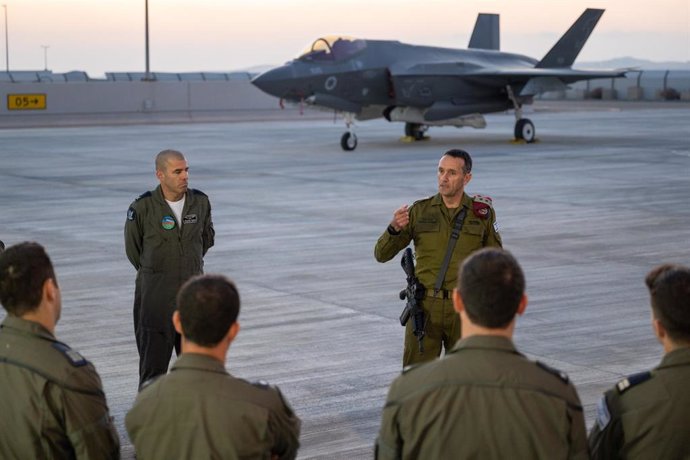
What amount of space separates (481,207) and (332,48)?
24.6 meters

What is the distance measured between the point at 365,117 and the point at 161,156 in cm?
2540

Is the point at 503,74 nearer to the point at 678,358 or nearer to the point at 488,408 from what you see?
the point at 678,358

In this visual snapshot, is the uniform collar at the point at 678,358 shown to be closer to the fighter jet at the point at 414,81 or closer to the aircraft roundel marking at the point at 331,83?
the fighter jet at the point at 414,81

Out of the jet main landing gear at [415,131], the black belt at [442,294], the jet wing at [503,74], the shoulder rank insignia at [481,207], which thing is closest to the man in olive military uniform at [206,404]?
the black belt at [442,294]

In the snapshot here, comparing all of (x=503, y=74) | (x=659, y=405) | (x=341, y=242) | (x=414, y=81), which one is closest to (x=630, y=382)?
(x=659, y=405)

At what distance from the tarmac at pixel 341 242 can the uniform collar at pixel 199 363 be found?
321cm

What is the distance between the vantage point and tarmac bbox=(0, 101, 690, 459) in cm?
916

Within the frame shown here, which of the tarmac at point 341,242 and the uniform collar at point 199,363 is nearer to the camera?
the uniform collar at point 199,363

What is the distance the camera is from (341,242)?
15.5m

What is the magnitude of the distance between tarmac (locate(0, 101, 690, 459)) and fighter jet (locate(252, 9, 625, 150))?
1069 millimetres

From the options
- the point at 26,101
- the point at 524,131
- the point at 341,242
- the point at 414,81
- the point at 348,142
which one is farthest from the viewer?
the point at 26,101

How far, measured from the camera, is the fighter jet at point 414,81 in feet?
103

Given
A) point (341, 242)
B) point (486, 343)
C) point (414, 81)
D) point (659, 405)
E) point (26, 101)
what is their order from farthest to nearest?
point (26, 101) < point (414, 81) < point (341, 242) < point (659, 405) < point (486, 343)

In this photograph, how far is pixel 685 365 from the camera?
4.17 m
